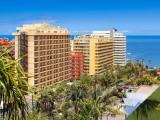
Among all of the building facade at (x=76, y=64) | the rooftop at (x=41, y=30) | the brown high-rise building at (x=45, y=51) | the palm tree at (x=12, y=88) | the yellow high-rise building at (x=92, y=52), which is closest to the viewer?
the palm tree at (x=12, y=88)

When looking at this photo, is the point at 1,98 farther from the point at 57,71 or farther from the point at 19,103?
the point at 57,71

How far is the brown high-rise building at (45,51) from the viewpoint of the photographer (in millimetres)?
54344

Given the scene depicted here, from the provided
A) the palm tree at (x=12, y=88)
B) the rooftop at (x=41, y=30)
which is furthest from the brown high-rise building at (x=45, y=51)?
the palm tree at (x=12, y=88)

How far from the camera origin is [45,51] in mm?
57219

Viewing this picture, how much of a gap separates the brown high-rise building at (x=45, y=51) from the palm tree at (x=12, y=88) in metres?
49.4

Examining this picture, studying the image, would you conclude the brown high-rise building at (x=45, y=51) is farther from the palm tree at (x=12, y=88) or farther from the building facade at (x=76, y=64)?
the palm tree at (x=12, y=88)

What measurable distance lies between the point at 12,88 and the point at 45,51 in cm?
5525

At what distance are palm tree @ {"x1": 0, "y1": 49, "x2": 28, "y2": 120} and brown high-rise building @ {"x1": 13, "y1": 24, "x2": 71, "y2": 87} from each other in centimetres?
4935

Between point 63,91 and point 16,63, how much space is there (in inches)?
1573

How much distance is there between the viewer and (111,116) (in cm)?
3409

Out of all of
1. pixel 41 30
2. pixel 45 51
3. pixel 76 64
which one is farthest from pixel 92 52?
pixel 41 30

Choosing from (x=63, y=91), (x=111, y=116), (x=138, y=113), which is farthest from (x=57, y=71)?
(x=138, y=113)

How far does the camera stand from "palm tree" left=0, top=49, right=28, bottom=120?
214 centimetres

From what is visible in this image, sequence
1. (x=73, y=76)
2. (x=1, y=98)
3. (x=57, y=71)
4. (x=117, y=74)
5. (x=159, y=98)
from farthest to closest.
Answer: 1. (x=73, y=76)
2. (x=57, y=71)
3. (x=117, y=74)
4. (x=159, y=98)
5. (x=1, y=98)
